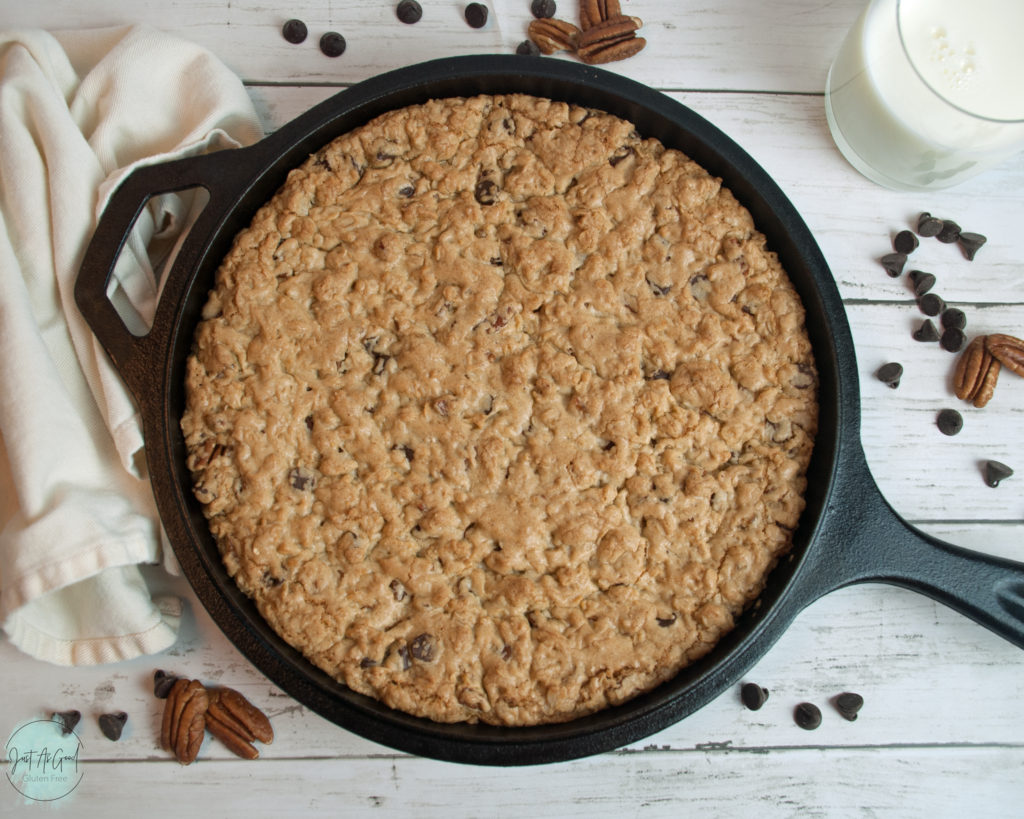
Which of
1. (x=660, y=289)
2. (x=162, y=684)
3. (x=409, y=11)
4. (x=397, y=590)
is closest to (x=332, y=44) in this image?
(x=409, y=11)

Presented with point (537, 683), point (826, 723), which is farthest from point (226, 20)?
point (826, 723)

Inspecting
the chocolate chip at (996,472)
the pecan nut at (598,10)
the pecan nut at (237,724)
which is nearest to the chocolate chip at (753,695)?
the chocolate chip at (996,472)

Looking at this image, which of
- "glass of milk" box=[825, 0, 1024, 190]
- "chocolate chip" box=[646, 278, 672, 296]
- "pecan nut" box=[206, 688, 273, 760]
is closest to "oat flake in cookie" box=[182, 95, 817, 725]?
"chocolate chip" box=[646, 278, 672, 296]

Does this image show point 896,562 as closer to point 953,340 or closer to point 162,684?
point 953,340

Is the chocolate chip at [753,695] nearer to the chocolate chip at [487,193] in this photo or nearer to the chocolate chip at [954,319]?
the chocolate chip at [954,319]

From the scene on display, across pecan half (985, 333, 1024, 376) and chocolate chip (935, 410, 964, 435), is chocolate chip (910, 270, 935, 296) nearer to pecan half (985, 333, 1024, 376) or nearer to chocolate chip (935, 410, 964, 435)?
pecan half (985, 333, 1024, 376)

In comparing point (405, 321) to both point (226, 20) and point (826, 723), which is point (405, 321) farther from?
point (826, 723)

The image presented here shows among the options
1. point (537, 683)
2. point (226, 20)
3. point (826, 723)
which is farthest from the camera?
point (226, 20)
